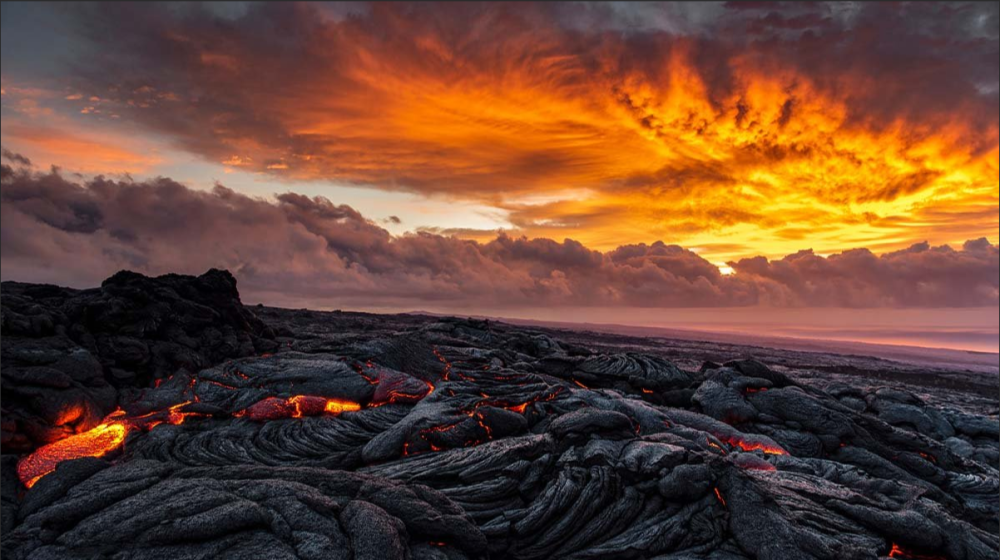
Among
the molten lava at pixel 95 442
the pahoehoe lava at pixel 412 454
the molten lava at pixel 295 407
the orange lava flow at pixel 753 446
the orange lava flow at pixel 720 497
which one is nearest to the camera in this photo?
the pahoehoe lava at pixel 412 454

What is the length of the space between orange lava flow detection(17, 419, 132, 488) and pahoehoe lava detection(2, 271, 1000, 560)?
0.10 meters

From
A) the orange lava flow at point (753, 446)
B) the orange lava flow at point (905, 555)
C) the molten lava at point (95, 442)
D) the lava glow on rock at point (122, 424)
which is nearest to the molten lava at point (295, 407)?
the lava glow on rock at point (122, 424)

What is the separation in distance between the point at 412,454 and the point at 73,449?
1589cm

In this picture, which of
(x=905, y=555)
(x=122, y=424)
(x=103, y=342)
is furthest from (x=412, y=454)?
(x=103, y=342)

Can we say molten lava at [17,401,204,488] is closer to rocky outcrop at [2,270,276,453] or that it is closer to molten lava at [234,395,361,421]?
rocky outcrop at [2,270,276,453]

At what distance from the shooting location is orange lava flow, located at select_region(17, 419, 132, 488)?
67.7 ft

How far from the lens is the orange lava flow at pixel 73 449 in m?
20.6

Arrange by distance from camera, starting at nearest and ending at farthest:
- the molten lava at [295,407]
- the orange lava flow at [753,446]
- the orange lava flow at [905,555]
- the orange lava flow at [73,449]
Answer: the orange lava flow at [905,555], the orange lava flow at [73,449], the molten lava at [295,407], the orange lava flow at [753,446]

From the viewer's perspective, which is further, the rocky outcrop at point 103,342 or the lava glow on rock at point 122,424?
the rocky outcrop at point 103,342

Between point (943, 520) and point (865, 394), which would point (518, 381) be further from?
point (865, 394)

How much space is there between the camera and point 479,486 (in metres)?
19.0

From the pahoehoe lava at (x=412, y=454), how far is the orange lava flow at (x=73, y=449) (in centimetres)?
10

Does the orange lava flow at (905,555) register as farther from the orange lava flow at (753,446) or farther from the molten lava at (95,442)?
the molten lava at (95,442)

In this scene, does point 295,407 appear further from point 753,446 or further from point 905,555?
point 905,555
